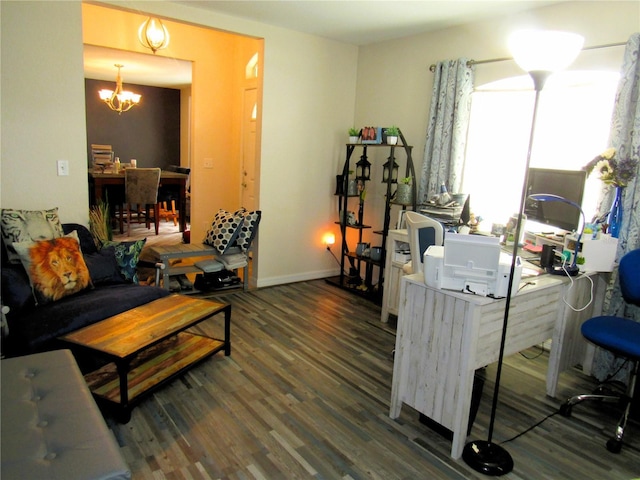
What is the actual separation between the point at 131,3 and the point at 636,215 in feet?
12.3

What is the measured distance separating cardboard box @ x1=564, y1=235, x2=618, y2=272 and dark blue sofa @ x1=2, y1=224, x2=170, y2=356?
2.63 metres

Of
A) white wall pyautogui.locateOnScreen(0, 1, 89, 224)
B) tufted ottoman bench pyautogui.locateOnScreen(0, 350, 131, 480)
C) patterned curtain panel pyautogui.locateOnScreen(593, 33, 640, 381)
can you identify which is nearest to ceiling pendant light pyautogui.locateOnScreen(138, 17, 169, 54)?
white wall pyautogui.locateOnScreen(0, 1, 89, 224)

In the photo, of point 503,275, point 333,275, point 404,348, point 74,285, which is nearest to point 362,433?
point 404,348

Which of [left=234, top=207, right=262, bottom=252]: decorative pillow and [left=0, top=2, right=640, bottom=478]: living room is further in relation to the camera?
[left=234, top=207, right=262, bottom=252]: decorative pillow

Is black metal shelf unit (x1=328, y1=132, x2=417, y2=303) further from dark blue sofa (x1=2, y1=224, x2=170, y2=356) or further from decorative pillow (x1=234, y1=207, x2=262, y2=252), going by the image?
dark blue sofa (x1=2, y1=224, x2=170, y2=356)

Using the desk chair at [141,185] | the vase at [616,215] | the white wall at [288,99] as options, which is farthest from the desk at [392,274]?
the desk chair at [141,185]

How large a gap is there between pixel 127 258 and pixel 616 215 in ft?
10.7

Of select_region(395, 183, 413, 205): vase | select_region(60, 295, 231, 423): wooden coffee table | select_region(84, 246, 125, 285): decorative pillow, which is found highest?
select_region(395, 183, 413, 205): vase

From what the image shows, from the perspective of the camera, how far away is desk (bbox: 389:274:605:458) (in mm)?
2092

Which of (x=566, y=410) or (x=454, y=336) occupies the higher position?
(x=454, y=336)

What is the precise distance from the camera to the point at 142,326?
2527 millimetres

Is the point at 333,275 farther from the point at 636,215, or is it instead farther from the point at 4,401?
the point at 4,401

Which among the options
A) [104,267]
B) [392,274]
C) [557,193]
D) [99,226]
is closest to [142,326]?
[104,267]

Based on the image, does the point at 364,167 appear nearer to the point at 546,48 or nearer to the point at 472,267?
the point at 472,267
